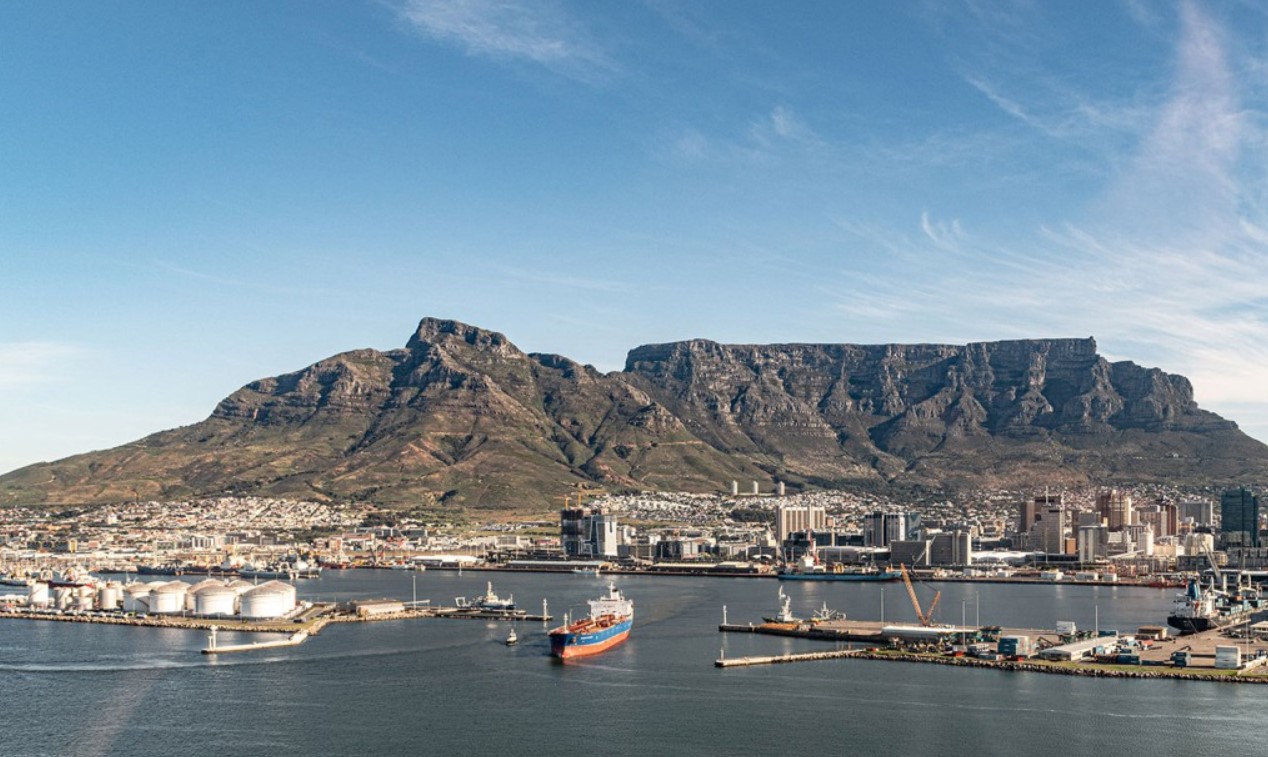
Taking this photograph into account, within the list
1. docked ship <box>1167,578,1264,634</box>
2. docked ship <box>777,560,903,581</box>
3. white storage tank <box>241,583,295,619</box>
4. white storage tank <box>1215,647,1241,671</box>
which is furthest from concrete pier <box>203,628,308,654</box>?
docked ship <box>777,560,903,581</box>

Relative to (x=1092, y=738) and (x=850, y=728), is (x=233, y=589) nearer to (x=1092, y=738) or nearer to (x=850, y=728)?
(x=850, y=728)

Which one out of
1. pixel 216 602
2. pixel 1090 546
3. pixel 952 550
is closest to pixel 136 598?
pixel 216 602

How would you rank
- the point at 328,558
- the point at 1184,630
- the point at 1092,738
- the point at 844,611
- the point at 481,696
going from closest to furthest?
the point at 1092,738, the point at 481,696, the point at 1184,630, the point at 844,611, the point at 328,558

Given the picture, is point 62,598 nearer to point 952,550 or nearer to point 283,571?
point 283,571

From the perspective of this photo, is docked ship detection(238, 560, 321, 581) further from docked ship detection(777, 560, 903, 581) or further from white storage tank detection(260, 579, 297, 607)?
docked ship detection(777, 560, 903, 581)

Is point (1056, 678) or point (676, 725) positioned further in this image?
point (1056, 678)

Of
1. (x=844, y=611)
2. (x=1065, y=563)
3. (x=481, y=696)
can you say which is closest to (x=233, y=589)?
(x=481, y=696)
